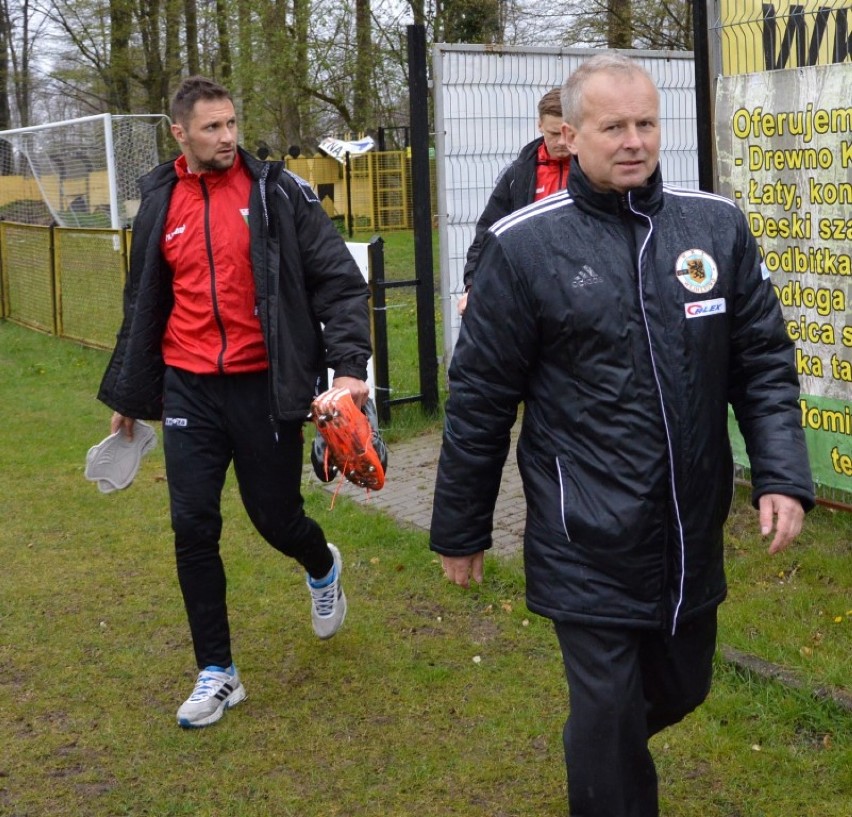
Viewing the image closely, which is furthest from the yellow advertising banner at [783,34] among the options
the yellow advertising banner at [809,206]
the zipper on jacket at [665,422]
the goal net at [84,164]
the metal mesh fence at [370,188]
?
the metal mesh fence at [370,188]

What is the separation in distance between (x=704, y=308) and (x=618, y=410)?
1.05ft

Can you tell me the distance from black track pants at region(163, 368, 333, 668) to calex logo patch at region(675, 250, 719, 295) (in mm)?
1949

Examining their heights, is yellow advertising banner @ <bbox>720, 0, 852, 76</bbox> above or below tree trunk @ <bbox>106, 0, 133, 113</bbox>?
below

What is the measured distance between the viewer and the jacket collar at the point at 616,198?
2.96m

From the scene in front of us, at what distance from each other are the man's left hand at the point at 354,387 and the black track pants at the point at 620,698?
1.52 meters

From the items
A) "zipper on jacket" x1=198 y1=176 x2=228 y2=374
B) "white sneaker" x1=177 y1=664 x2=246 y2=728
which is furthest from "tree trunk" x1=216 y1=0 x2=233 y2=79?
"white sneaker" x1=177 y1=664 x2=246 y2=728

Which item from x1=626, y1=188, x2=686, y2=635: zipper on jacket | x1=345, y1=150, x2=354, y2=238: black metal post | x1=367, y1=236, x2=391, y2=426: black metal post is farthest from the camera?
x1=345, y1=150, x2=354, y2=238: black metal post

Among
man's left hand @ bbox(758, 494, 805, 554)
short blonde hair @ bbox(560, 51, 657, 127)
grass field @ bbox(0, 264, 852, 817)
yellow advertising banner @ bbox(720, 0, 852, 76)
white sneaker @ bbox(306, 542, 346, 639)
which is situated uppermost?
yellow advertising banner @ bbox(720, 0, 852, 76)

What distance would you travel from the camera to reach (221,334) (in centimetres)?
443

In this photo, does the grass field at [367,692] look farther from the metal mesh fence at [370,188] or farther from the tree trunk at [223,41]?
the tree trunk at [223,41]

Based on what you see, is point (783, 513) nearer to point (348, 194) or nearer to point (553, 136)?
point (553, 136)

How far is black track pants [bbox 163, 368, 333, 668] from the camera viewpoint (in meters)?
4.50

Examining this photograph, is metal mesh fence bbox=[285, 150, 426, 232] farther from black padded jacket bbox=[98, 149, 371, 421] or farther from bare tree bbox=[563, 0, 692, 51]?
black padded jacket bbox=[98, 149, 371, 421]

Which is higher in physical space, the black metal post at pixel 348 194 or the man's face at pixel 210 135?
the black metal post at pixel 348 194
